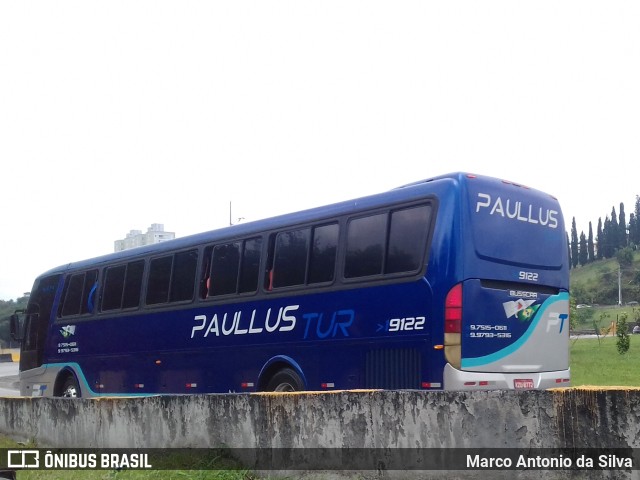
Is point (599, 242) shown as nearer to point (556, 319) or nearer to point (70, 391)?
point (70, 391)

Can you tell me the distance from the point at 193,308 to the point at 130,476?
17.7ft

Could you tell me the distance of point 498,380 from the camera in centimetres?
930

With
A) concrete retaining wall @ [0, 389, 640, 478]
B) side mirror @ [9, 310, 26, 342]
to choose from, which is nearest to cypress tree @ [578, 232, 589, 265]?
side mirror @ [9, 310, 26, 342]

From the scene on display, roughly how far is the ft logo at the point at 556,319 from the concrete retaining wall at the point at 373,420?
14.3ft

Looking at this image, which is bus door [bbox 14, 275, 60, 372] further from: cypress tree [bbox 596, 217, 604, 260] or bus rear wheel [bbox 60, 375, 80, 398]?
cypress tree [bbox 596, 217, 604, 260]

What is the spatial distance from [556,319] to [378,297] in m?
2.36

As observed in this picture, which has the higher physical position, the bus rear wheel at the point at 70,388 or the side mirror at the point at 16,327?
the side mirror at the point at 16,327

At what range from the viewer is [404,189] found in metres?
9.85

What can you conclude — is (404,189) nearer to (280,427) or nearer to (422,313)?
(422,313)

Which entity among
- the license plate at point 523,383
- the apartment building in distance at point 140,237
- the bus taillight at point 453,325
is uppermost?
the apartment building in distance at point 140,237

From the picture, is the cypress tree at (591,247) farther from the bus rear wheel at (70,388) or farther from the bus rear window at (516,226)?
the bus rear window at (516,226)

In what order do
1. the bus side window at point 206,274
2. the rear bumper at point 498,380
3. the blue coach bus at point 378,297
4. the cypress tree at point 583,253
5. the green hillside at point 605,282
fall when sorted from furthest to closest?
the cypress tree at point 583,253 → the green hillside at point 605,282 → the bus side window at point 206,274 → the blue coach bus at point 378,297 → the rear bumper at point 498,380

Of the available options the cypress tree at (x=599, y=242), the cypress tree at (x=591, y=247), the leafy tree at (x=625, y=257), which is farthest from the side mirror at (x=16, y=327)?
the cypress tree at (x=591, y=247)

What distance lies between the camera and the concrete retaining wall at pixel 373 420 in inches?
204
